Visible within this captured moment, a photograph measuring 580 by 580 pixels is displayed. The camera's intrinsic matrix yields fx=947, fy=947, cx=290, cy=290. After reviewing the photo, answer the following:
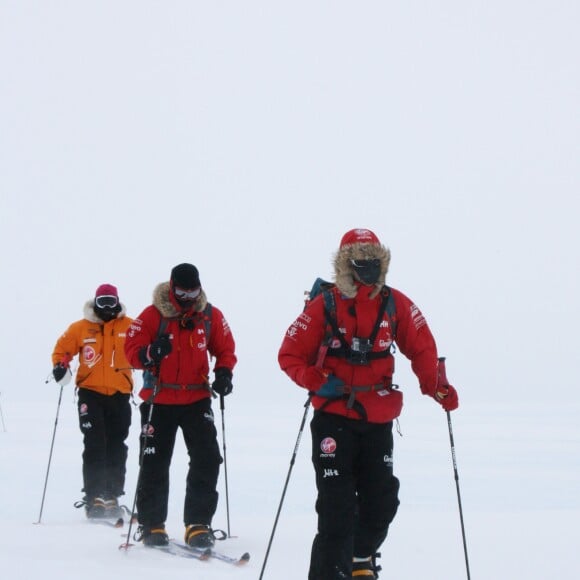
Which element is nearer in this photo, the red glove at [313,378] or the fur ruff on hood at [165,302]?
the red glove at [313,378]

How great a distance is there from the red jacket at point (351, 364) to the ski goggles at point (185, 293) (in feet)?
6.19

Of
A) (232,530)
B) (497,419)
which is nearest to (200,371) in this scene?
(232,530)

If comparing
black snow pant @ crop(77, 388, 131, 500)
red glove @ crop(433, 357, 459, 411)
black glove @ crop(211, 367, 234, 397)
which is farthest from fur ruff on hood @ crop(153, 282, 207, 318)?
black snow pant @ crop(77, 388, 131, 500)

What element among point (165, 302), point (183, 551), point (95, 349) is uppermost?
point (165, 302)

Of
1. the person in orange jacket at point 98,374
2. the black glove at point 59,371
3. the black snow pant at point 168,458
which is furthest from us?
the person in orange jacket at point 98,374

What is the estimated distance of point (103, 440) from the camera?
948 centimetres

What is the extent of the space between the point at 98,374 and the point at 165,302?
2.57 metres

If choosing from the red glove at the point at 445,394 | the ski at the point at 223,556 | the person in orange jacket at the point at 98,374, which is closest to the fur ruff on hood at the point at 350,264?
the red glove at the point at 445,394

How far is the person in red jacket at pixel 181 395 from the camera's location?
7.16 meters

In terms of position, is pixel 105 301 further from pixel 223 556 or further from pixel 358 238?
pixel 358 238

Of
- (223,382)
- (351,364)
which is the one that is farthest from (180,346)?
(351,364)

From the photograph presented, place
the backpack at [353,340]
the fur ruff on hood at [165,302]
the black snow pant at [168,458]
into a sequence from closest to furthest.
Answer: the backpack at [353,340], the fur ruff on hood at [165,302], the black snow pant at [168,458]

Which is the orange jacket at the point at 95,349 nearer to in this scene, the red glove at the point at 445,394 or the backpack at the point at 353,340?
the backpack at the point at 353,340

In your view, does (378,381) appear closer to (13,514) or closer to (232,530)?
(232,530)
